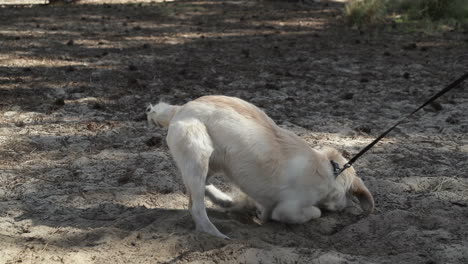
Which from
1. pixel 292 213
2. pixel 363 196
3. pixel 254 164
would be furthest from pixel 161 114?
pixel 363 196

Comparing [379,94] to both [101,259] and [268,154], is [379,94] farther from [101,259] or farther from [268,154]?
[101,259]

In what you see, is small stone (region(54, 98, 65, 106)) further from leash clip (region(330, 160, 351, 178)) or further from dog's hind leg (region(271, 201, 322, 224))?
leash clip (region(330, 160, 351, 178))

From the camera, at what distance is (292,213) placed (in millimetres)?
4391

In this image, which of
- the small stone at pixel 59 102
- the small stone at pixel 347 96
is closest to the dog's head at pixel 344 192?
the small stone at pixel 347 96

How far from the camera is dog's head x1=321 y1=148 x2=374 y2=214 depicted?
15.0ft

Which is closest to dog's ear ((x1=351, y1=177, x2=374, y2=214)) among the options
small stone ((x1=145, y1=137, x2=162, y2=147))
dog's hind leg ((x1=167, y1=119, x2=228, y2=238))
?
dog's hind leg ((x1=167, y1=119, x2=228, y2=238))

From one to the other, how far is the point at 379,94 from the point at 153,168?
4.22 meters

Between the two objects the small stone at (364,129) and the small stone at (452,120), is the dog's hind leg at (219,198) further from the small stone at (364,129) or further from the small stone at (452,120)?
the small stone at (452,120)

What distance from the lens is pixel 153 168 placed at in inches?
227

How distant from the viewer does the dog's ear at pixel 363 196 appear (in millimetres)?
4562

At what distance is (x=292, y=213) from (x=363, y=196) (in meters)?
0.63

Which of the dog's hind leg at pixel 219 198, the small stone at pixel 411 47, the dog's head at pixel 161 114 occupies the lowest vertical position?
the dog's hind leg at pixel 219 198

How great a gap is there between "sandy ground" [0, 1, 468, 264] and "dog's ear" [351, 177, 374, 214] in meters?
0.13

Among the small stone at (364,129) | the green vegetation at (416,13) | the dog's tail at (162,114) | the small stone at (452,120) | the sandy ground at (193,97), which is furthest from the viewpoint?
the green vegetation at (416,13)
